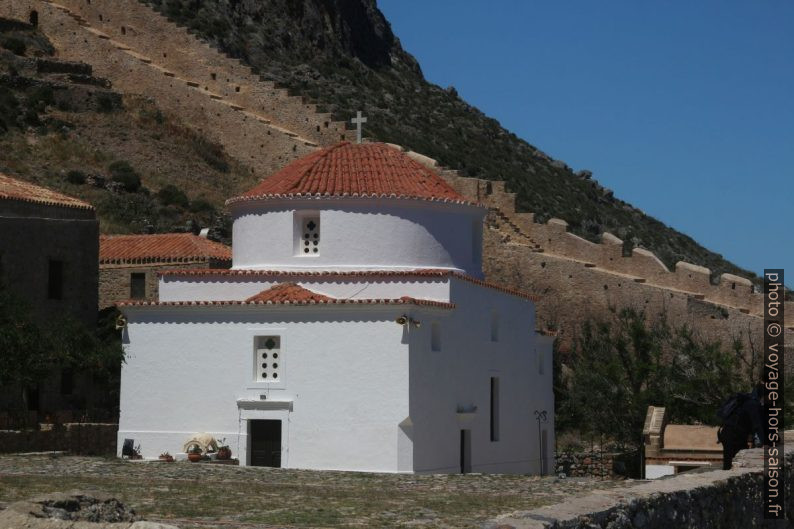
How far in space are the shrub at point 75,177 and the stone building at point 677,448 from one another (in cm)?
2125

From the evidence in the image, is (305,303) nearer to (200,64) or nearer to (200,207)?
(200,207)

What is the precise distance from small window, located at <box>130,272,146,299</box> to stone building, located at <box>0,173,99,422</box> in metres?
4.09

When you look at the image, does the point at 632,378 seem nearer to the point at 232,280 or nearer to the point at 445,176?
the point at 445,176

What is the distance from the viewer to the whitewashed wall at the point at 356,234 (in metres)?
28.0

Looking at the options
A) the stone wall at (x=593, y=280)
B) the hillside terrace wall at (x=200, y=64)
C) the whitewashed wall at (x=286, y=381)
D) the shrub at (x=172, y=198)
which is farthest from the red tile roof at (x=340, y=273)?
the hillside terrace wall at (x=200, y=64)

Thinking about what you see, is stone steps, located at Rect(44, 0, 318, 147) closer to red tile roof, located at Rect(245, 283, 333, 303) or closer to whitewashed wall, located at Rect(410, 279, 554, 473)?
whitewashed wall, located at Rect(410, 279, 554, 473)

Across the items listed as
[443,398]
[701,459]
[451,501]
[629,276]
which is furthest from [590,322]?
[451,501]

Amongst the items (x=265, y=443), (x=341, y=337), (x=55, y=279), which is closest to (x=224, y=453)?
(x=265, y=443)

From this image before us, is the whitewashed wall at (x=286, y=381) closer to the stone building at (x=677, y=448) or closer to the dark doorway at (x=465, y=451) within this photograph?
the dark doorway at (x=465, y=451)

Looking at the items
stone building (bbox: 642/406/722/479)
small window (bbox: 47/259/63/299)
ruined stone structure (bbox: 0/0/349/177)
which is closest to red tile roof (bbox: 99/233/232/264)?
small window (bbox: 47/259/63/299)

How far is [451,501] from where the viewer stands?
59.0ft

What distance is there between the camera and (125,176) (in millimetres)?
46625

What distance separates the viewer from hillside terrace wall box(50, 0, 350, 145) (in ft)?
167

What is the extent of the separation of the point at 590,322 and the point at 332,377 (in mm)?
19008
